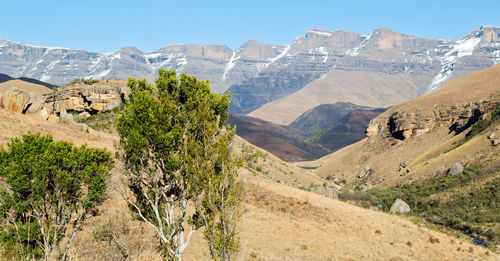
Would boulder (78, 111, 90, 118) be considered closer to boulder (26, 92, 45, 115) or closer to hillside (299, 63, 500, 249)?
boulder (26, 92, 45, 115)

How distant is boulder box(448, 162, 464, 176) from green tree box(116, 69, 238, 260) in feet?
226

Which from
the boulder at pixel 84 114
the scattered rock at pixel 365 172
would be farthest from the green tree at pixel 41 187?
the scattered rock at pixel 365 172

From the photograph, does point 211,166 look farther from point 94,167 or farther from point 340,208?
point 340,208

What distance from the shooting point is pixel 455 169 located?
2825 inches

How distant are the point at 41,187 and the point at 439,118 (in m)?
120

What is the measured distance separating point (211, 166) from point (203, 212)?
2.37m

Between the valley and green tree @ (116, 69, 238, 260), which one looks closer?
the valley

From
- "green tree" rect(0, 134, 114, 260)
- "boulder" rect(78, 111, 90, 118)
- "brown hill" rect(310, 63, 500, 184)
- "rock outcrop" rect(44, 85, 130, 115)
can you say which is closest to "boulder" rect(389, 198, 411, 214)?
"brown hill" rect(310, 63, 500, 184)

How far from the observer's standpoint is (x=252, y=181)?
1763 inches

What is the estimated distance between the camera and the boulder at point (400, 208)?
61.4 metres

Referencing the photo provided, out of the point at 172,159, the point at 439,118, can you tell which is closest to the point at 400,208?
the point at 172,159

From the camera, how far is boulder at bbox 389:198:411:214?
6142 centimetres

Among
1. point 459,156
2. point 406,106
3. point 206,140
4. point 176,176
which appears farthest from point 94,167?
point 406,106

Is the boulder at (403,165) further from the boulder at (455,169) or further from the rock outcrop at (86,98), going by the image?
the rock outcrop at (86,98)
